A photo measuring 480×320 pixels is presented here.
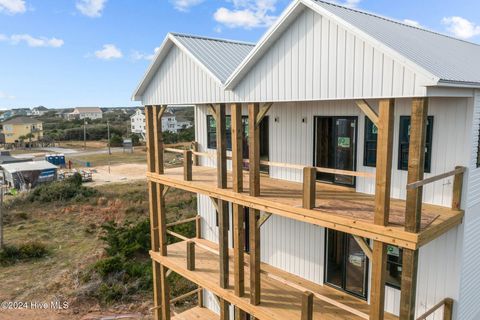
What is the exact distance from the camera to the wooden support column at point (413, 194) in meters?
5.89

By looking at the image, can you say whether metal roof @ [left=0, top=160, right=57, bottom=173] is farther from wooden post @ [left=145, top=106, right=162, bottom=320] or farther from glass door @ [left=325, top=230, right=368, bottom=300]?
glass door @ [left=325, top=230, right=368, bottom=300]

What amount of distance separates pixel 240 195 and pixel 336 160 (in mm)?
2630

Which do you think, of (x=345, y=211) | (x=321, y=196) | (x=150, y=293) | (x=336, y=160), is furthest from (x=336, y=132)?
(x=150, y=293)

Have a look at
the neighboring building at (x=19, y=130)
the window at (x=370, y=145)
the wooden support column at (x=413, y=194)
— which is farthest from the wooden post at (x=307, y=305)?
the neighboring building at (x=19, y=130)

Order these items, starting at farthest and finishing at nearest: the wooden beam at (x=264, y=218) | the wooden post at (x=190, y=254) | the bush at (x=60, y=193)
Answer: the bush at (x=60, y=193), the wooden post at (x=190, y=254), the wooden beam at (x=264, y=218)

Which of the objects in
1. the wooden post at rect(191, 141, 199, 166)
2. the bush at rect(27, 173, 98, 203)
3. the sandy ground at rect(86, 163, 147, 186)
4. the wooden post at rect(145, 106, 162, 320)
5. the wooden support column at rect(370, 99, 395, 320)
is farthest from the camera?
the sandy ground at rect(86, 163, 147, 186)

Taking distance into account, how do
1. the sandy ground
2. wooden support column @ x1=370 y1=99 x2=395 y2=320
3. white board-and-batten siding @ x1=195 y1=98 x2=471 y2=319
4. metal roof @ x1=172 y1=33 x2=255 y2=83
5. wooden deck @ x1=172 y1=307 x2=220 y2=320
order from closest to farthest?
wooden support column @ x1=370 y1=99 x2=395 y2=320
white board-and-batten siding @ x1=195 y1=98 x2=471 y2=319
metal roof @ x1=172 y1=33 x2=255 y2=83
wooden deck @ x1=172 y1=307 x2=220 y2=320
the sandy ground

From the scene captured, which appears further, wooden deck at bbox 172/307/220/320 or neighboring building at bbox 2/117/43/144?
neighboring building at bbox 2/117/43/144

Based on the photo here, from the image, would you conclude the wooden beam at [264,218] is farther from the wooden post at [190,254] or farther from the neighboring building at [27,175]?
the neighboring building at [27,175]

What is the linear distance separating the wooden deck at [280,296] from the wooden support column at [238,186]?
0.53m

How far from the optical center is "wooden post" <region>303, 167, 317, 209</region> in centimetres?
775

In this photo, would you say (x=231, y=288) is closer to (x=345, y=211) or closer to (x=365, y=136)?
(x=345, y=211)

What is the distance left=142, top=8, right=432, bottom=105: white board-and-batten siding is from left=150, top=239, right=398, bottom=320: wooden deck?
4.14 m

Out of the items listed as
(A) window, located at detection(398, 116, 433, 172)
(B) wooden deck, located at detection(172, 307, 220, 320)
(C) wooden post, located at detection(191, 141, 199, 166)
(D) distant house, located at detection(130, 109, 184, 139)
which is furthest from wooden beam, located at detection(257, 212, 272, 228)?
(D) distant house, located at detection(130, 109, 184, 139)
